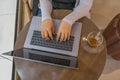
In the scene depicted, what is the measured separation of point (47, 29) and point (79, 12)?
244mm

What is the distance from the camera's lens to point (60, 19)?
4.05ft

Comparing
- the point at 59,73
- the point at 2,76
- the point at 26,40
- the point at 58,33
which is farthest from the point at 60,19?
the point at 2,76

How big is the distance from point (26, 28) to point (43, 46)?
0.19 meters

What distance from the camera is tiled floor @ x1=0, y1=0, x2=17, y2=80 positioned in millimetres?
1764

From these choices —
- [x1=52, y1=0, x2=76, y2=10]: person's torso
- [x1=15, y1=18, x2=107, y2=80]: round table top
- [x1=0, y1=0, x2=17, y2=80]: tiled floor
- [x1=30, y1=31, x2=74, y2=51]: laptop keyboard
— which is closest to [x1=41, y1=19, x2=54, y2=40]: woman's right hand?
[x1=30, y1=31, x2=74, y2=51]: laptop keyboard

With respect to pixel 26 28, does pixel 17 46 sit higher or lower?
lower

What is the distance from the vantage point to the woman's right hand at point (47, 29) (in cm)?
113

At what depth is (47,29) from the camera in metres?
1.13

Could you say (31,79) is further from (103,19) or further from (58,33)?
(103,19)

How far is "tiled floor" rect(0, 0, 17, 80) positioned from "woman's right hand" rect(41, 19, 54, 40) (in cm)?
71

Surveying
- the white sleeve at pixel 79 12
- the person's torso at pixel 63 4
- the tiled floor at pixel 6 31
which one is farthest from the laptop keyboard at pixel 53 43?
the tiled floor at pixel 6 31

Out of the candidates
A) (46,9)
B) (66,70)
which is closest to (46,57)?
(66,70)

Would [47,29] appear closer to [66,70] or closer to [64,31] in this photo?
[64,31]

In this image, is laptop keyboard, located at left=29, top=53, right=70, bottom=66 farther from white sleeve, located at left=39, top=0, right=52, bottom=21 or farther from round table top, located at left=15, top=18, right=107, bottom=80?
white sleeve, located at left=39, top=0, right=52, bottom=21
